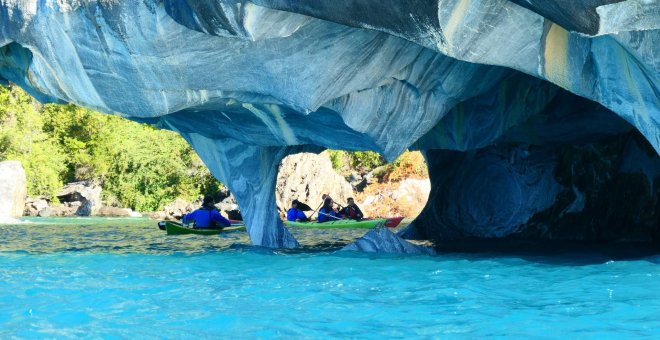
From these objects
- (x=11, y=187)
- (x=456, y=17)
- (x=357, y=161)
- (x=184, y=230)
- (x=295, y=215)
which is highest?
(x=357, y=161)

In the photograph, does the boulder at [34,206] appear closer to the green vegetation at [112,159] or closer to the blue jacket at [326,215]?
the green vegetation at [112,159]

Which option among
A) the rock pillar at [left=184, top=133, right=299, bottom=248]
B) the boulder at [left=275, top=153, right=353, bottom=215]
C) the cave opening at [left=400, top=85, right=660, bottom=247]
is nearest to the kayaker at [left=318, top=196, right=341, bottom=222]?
the cave opening at [left=400, top=85, right=660, bottom=247]

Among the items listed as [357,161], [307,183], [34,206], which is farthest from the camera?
[357,161]

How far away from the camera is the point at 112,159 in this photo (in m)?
40.3

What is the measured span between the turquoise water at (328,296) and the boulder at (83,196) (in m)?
25.6

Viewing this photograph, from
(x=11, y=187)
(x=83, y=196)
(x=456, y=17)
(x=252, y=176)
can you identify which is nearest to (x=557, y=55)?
(x=456, y=17)

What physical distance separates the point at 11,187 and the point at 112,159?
8.26 m

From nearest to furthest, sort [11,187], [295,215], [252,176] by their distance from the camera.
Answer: [252,176] → [295,215] → [11,187]

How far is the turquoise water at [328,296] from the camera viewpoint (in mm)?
6008

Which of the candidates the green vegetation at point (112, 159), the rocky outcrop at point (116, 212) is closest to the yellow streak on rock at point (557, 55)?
the rocky outcrop at point (116, 212)

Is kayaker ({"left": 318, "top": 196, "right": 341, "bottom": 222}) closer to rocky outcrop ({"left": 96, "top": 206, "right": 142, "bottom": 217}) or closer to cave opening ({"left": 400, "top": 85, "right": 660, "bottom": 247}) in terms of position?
cave opening ({"left": 400, "top": 85, "right": 660, "bottom": 247})

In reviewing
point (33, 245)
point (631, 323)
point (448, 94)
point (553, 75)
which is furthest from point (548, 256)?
point (33, 245)

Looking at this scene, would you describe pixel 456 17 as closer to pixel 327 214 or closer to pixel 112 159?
pixel 327 214

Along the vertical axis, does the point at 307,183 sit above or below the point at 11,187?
above
